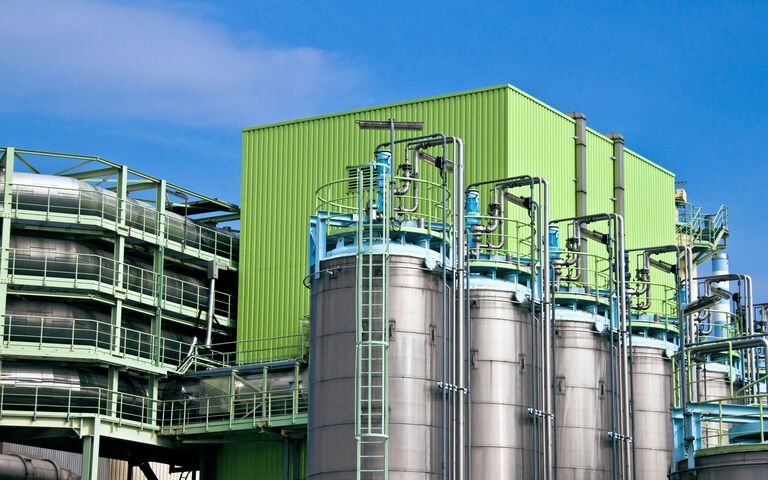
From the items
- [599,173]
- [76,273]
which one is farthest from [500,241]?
[76,273]

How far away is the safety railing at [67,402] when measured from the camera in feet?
145

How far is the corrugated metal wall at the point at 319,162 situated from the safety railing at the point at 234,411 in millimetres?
4764

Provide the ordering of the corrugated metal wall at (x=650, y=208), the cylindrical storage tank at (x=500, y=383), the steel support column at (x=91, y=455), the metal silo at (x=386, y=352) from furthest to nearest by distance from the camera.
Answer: the corrugated metal wall at (x=650, y=208), the steel support column at (x=91, y=455), the cylindrical storage tank at (x=500, y=383), the metal silo at (x=386, y=352)

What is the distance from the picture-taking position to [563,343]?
134ft

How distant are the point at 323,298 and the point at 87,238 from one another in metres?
14.7

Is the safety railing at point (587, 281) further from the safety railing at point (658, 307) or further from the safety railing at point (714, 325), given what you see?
the safety railing at point (714, 325)

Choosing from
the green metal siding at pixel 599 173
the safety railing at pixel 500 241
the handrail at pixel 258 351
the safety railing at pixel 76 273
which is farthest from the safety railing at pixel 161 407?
the green metal siding at pixel 599 173

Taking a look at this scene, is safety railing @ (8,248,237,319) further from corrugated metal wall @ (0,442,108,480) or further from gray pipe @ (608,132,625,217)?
gray pipe @ (608,132,625,217)

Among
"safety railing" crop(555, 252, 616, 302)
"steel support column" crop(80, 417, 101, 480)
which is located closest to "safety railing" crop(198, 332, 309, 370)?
"steel support column" crop(80, 417, 101, 480)

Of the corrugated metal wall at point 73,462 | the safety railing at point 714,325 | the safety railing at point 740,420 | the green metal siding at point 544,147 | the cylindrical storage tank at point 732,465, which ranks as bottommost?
the cylindrical storage tank at point 732,465

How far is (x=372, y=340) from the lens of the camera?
34.0 metres

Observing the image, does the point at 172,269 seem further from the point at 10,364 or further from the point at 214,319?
the point at 10,364

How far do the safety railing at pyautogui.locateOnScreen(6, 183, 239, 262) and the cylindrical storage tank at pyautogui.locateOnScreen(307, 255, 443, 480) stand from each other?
14.0 m

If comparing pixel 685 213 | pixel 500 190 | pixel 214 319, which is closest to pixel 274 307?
pixel 214 319
